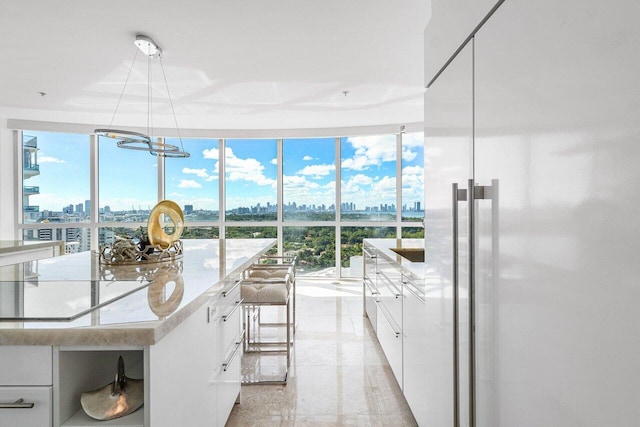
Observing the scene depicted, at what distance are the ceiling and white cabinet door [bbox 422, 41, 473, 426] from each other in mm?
1562

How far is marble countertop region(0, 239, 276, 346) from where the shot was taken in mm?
989

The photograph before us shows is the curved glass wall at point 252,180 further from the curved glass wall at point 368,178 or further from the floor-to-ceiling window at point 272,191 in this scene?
the curved glass wall at point 368,178

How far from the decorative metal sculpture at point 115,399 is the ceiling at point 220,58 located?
2.40m

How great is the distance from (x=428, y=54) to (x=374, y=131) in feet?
14.7

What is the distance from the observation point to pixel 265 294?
2.70 meters

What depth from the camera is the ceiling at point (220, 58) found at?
263cm

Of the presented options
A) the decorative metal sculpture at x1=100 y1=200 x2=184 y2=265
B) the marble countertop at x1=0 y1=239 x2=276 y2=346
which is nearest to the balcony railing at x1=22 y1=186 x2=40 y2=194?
the marble countertop at x1=0 y1=239 x2=276 y2=346

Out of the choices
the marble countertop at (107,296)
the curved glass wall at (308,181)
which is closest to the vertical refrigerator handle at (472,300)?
the marble countertop at (107,296)

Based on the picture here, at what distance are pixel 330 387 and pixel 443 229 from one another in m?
1.71

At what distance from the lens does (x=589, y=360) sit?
2.09 ft

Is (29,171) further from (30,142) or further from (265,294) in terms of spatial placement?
(265,294)

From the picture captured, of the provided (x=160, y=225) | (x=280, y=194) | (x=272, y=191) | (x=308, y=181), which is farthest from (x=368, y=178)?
(x=160, y=225)

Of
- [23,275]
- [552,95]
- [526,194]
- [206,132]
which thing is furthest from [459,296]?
[206,132]

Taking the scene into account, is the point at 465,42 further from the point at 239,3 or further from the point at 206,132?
the point at 206,132
